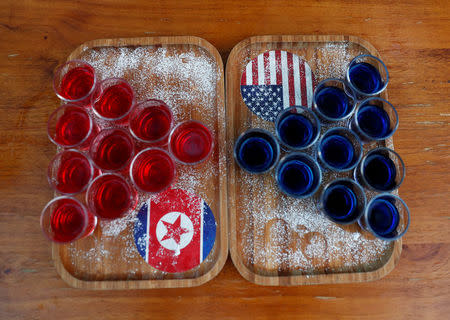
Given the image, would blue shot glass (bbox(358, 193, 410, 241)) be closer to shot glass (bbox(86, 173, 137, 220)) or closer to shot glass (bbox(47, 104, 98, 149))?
shot glass (bbox(86, 173, 137, 220))

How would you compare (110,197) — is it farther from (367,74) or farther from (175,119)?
(367,74)

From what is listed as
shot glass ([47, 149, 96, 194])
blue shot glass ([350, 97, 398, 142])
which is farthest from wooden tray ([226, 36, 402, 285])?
shot glass ([47, 149, 96, 194])

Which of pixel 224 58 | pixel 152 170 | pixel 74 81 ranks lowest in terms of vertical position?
pixel 152 170

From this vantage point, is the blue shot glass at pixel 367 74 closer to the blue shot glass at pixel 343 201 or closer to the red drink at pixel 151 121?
the blue shot glass at pixel 343 201

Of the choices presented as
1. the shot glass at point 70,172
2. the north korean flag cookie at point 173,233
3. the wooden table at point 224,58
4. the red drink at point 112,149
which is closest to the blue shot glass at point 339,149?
the wooden table at point 224,58

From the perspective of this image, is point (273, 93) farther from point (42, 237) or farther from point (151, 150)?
point (42, 237)

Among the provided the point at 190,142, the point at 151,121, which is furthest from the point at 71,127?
the point at 190,142
